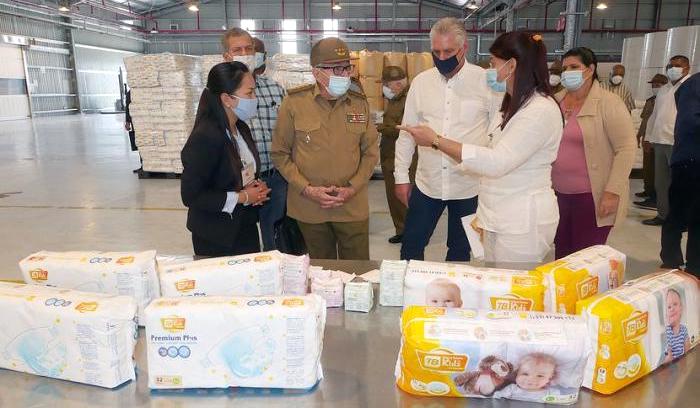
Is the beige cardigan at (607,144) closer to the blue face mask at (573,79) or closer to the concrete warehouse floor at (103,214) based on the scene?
the blue face mask at (573,79)

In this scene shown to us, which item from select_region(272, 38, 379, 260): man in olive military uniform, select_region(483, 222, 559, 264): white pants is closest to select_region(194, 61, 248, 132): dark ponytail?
select_region(272, 38, 379, 260): man in olive military uniform

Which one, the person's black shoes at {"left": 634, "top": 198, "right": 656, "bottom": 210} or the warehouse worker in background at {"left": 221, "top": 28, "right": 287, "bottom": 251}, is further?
the person's black shoes at {"left": 634, "top": 198, "right": 656, "bottom": 210}

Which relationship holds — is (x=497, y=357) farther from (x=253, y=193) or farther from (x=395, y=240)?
(x=395, y=240)

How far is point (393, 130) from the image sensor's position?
15.6 ft

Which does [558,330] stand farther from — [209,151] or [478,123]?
[478,123]

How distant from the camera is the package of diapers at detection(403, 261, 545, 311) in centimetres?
129

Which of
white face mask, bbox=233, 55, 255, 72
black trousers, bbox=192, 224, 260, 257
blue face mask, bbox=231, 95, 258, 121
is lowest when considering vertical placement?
black trousers, bbox=192, 224, 260, 257

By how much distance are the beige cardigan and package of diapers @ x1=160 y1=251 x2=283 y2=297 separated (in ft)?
5.64

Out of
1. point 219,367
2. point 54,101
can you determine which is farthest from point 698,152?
point 54,101

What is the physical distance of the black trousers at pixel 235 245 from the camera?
2.16 metres

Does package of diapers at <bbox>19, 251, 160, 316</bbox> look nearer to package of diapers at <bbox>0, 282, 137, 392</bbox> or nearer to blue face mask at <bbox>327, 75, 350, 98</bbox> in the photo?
package of diapers at <bbox>0, 282, 137, 392</bbox>

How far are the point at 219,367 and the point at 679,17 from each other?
19.6 m

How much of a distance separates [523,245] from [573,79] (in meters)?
1.08

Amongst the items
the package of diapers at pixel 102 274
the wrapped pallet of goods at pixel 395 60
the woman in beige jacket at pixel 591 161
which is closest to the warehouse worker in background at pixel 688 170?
the woman in beige jacket at pixel 591 161
